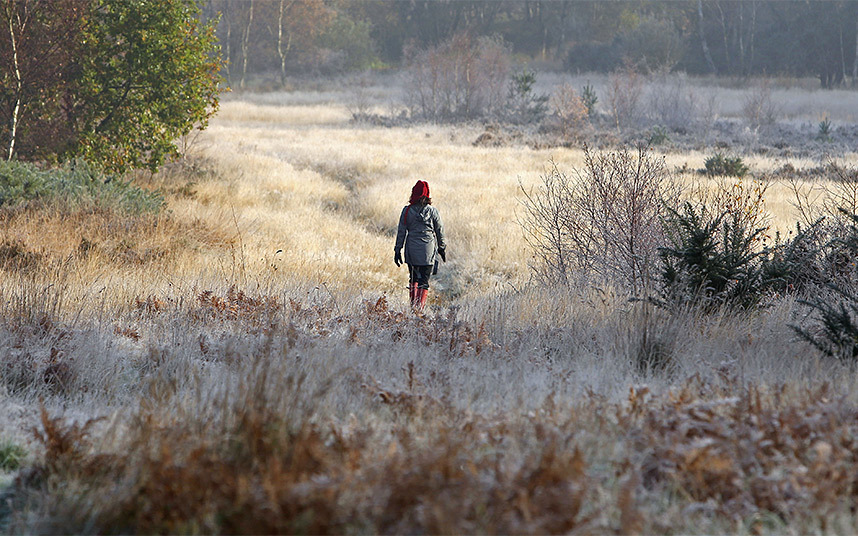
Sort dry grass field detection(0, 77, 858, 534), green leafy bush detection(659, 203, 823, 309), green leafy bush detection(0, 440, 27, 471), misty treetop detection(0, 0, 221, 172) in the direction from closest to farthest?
1. dry grass field detection(0, 77, 858, 534)
2. green leafy bush detection(0, 440, 27, 471)
3. green leafy bush detection(659, 203, 823, 309)
4. misty treetop detection(0, 0, 221, 172)

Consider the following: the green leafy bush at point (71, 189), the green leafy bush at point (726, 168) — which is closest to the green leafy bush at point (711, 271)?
the green leafy bush at point (71, 189)

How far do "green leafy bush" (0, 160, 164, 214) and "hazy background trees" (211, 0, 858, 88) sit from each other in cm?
3862

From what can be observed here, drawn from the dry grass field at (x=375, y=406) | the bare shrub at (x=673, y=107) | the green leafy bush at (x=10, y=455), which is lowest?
the green leafy bush at (x=10, y=455)

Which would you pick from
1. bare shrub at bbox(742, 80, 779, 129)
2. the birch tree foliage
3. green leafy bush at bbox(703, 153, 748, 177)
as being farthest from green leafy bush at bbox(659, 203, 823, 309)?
bare shrub at bbox(742, 80, 779, 129)

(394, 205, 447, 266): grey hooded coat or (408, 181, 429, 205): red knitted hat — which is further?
(394, 205, 447, 266): grey hooded coat

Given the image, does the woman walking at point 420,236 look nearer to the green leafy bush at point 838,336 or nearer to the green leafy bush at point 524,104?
the green leafy bush at point 838,336

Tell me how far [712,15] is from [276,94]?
102ft

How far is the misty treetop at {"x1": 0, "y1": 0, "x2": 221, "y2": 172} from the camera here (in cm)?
1174

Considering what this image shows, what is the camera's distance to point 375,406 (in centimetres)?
378

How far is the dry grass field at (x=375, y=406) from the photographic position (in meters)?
2.50

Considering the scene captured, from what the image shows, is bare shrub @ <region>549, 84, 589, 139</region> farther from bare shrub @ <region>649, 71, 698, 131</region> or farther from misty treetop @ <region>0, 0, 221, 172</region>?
misty treetop @ <region>0, 0, 221, 172</region>

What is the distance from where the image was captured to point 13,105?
11.7m

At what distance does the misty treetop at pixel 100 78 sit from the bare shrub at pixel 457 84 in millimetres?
24223

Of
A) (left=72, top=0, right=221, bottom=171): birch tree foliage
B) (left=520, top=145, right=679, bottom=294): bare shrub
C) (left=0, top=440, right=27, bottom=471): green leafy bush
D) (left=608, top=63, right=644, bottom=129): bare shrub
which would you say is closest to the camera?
(left=0, top=440, right=27, bottom=471): green leafy bush
